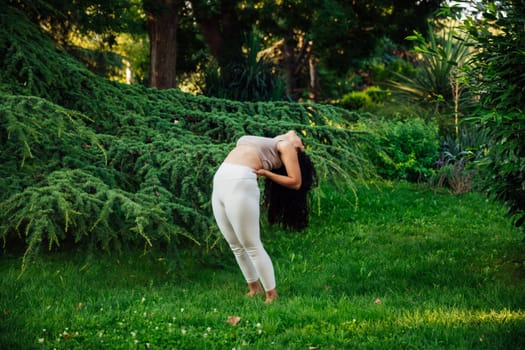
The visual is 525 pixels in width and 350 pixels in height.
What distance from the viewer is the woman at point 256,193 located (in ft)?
15.3

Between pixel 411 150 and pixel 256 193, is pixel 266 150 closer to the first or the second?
pixel 256 193

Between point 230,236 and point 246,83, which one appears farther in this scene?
point 246,83

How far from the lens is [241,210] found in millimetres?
4648

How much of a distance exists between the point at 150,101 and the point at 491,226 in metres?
5.06

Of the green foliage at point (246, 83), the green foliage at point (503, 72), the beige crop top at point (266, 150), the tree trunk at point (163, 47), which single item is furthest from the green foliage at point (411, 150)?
the beige crop top at point (266, 150)

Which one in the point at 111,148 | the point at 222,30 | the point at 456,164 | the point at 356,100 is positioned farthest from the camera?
the point at 356,100

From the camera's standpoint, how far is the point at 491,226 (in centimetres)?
812

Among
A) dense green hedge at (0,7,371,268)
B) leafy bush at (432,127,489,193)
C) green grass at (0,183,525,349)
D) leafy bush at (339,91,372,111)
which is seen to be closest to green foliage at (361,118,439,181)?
leafy bush at (432,127,489,193)

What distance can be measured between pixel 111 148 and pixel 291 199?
2060 millimetres

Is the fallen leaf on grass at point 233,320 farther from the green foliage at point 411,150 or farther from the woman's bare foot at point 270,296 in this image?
the green foliage at point 411,150

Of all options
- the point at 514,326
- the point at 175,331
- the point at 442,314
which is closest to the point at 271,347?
the point at 175,331

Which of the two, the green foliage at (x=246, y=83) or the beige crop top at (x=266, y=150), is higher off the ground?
the green foliage at (x=246, y=83)

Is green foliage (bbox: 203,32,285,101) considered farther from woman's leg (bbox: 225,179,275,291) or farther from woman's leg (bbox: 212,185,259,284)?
woman's leg (bbox: 225,179,275,291)

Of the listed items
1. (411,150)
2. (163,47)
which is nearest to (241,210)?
(411,150)
